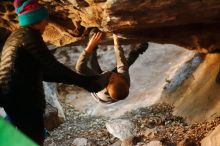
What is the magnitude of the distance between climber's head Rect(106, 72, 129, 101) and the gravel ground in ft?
5.00

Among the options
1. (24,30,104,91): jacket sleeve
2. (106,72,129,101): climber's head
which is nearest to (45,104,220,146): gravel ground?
(106,72,129,101): climber's head

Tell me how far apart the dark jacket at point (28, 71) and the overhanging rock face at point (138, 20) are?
72 cm

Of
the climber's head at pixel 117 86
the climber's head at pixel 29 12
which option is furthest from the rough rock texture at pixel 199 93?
the climber's head at pixel 29 12

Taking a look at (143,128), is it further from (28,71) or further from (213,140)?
(28,71)

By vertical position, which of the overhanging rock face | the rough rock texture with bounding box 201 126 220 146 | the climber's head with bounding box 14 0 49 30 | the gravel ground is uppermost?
the climber's head with bounding box 14 0 49 30

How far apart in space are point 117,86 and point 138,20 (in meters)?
0.81

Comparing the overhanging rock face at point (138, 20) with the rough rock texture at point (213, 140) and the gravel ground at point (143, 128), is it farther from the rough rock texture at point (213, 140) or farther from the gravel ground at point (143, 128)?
the rough rock texture at point (213, 140)

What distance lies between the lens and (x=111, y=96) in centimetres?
337

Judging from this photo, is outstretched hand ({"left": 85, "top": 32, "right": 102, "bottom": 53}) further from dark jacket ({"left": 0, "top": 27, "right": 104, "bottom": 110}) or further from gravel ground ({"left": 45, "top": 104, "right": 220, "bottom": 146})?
gravel ground ({"left": 45, "top": 104, "right": 220, "bottom": 146})

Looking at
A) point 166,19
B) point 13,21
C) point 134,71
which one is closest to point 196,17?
→ point 166,19

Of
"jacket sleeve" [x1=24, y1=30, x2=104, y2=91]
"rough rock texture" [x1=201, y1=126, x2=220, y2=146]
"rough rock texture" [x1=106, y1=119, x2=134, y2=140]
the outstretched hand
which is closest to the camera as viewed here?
"jacket sleeve" [x1=24, y1=30, x2=104, y2=91]

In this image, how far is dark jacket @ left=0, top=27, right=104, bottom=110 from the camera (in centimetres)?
325

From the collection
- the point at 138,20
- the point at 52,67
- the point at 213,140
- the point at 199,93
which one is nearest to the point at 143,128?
the point at 199,93

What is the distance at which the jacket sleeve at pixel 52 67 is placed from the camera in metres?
3.22
